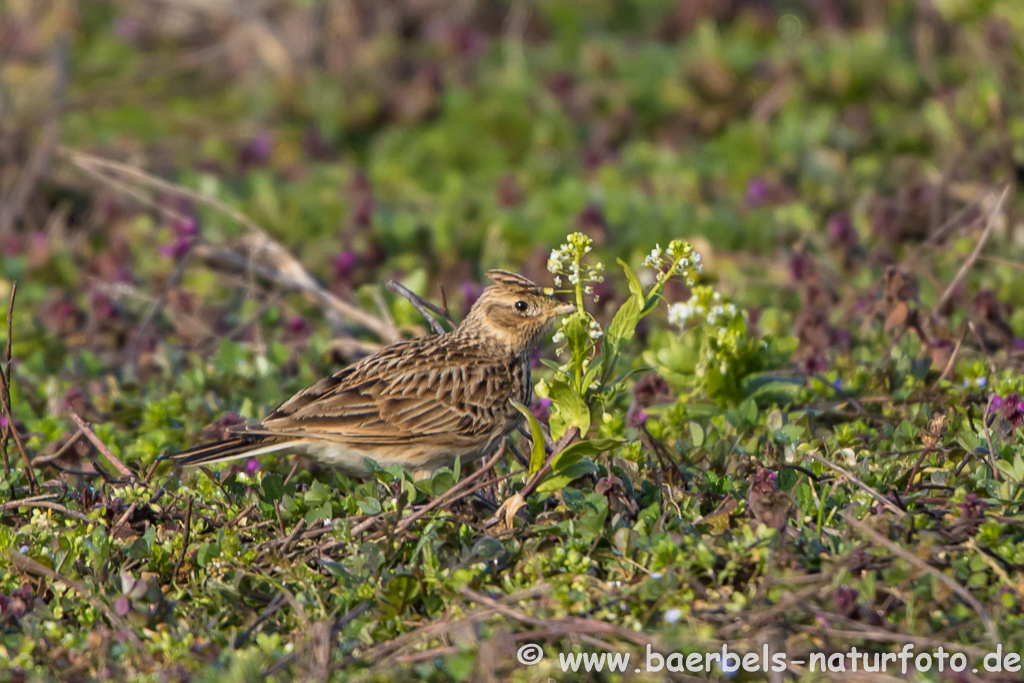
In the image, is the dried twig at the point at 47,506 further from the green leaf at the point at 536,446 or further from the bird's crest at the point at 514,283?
the bird's crest at the point at 514,283

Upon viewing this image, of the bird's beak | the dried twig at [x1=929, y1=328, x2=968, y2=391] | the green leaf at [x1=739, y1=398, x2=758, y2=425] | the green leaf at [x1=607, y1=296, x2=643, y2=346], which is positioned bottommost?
the green leaf at [x1=739, y1=398, x2=758, y2=425]

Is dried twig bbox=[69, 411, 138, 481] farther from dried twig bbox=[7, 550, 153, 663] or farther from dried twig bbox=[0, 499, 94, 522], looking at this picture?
dried twig bbox=[7, 550, 153, 663]

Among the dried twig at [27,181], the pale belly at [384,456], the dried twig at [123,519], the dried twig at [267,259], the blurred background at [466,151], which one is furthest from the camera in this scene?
the dried twig at [27,181]

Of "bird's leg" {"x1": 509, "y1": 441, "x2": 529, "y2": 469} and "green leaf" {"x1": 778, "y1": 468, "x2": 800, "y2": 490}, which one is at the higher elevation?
"green leaf" {"x1": 778, "y1": 468, "x2": 800, "y2": 490}

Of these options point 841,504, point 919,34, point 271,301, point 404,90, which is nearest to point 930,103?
point 919,34

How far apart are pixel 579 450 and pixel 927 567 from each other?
128 centimetres

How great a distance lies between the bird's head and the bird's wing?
176mm

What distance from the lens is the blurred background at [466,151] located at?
8148 mm

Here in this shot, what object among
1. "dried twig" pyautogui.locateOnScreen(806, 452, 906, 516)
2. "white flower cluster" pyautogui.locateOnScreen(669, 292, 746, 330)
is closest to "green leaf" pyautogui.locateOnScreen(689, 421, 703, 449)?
"white flower cluster" pyautogui.locateOnScreen(669, 292, 746, 330)

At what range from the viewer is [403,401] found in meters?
5.75

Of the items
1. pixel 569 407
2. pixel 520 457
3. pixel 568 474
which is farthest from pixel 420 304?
pixel 568 474

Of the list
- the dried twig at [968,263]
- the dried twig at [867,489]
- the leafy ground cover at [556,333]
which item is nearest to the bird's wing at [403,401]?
the leafy ground cover at [556,333]

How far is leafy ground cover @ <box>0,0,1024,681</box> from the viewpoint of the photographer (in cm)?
430

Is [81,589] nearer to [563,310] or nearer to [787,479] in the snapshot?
[563,310]
